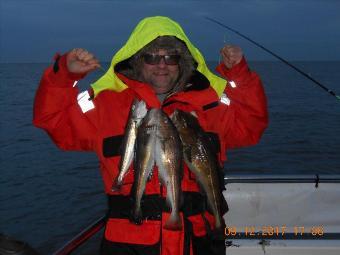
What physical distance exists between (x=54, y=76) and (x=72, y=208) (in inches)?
335

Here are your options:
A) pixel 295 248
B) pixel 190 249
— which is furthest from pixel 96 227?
pixel 295 248

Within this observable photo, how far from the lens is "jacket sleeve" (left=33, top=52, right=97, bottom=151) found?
146 inches

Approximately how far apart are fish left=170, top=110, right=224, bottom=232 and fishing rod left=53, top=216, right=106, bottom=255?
50.2 inches

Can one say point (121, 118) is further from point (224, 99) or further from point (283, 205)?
point (283, 205)

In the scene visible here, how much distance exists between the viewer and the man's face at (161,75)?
3961 millimetres

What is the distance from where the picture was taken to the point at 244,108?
4113 mm

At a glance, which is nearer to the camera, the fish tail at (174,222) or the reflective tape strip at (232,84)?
the fish tail at (174,222)

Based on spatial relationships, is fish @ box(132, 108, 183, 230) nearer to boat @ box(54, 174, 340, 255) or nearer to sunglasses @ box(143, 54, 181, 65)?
sunglasses @ box(143, 54, 181, 65)

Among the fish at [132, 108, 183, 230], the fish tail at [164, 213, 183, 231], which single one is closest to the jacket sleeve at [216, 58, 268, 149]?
the fish at [132, 108, 183, 230]
